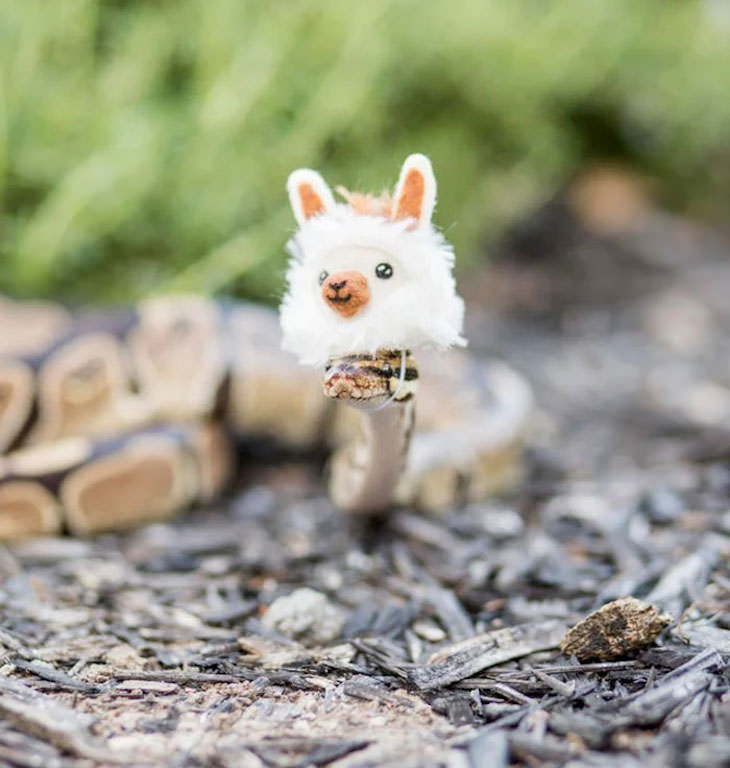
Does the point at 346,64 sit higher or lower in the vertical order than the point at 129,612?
higher

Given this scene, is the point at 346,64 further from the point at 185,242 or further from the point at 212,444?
the point at 212,444

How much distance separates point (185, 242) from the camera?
4.40m

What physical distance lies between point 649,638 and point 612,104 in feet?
21.0

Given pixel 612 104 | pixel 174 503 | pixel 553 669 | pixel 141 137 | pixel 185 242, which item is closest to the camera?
pixel 553 669

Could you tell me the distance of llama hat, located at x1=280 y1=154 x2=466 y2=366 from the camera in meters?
1.93

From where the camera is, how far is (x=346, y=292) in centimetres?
191

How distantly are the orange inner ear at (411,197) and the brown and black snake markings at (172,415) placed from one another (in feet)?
3.84

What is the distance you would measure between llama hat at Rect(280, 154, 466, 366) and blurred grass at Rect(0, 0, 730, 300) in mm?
1953

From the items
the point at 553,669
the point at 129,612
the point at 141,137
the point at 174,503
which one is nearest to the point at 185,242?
the point at 141,137

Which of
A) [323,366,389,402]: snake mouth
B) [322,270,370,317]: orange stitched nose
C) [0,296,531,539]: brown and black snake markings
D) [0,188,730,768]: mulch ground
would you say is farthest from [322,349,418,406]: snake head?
[0,296,531,539]: brown and black snake markings

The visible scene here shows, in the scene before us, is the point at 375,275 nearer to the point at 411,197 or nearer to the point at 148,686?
the point at 411,197

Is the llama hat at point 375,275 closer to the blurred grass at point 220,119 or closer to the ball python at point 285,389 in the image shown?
the ball python at point 285,389

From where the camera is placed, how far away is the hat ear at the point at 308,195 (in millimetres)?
2021

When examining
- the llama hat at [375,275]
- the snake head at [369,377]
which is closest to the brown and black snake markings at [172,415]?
the snake head at [369,377]
